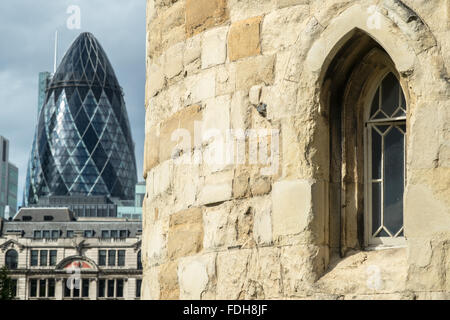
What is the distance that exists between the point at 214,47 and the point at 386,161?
1.32 m

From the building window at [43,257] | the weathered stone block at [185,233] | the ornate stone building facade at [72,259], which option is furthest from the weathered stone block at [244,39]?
the building window at [43,257]

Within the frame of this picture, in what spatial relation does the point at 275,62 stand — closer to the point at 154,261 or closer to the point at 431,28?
the point at 431,28

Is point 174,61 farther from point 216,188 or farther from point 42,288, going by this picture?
point 42,288

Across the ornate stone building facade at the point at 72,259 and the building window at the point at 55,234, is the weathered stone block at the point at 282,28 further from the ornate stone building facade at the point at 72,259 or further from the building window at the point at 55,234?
the building window at the point at 55,234

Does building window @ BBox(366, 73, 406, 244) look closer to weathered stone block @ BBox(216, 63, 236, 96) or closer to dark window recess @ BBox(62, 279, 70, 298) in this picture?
weathered stone block @ BBox(216, 63, 236, 96)

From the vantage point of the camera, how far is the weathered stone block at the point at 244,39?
19.6ft

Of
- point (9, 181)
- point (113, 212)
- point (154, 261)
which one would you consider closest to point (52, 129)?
point (113, 212)

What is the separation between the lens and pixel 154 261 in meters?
6.74

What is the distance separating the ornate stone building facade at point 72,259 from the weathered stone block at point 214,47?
305ft

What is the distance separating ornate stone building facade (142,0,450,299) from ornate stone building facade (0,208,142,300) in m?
93.1

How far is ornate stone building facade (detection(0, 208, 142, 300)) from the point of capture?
101 metres

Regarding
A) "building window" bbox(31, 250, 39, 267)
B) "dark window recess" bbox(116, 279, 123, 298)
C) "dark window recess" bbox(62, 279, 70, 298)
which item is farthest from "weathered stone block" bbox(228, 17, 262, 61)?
"building window" bbox(31, 250, 39, 267)
